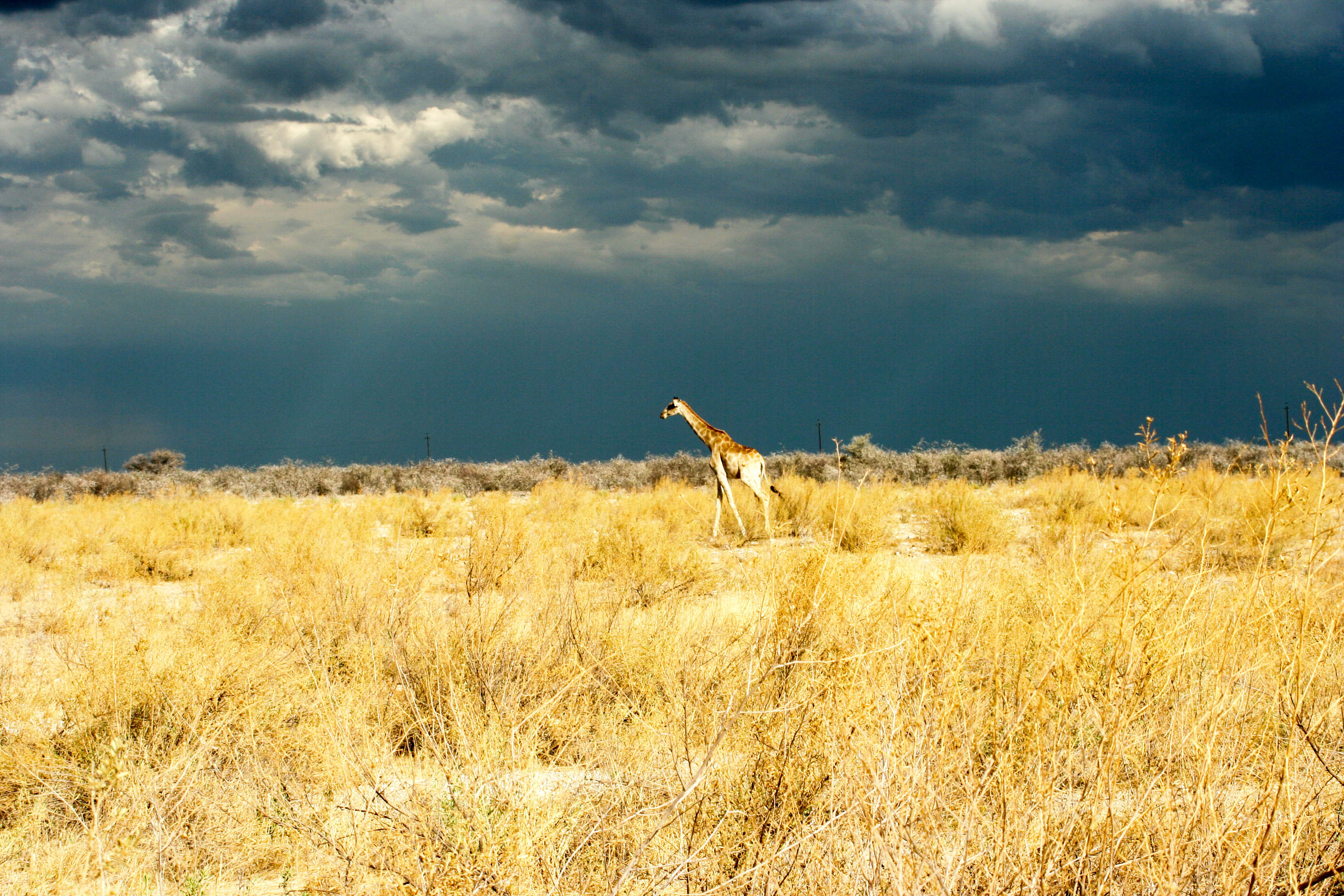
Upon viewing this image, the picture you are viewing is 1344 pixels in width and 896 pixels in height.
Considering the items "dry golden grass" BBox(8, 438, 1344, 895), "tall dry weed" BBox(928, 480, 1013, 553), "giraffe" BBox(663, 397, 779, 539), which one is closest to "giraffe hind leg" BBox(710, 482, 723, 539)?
"giraffe" BBox(663, 397, 779, 539)

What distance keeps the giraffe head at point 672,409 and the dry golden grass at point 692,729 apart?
496 cm

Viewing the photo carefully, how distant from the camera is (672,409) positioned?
12984 millimetres

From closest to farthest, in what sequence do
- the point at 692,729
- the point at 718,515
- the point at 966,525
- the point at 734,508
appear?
the point at 692,729
the point at 966,525
the point at 734,508
the point at 718,515

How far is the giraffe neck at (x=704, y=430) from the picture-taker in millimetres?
12414

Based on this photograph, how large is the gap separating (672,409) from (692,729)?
30.6ft

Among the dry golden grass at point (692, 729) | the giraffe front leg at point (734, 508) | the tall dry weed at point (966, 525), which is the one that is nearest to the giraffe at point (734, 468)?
the giraffe front leg at point (734, 508)

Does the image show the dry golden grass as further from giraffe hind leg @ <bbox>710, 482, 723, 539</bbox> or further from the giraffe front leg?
giraffe hind leg @ <bbox>710, 482, 723, 539</bbox>

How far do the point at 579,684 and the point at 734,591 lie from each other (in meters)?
3.37

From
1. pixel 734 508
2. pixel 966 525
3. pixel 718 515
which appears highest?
pixel 734 508

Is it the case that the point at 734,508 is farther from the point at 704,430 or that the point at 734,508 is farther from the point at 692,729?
the point at 692,729

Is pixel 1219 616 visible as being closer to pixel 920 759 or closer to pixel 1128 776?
pixel 1128 776

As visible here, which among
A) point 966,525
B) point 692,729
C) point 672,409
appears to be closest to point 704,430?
point 672,409

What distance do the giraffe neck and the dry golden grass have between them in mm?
4311

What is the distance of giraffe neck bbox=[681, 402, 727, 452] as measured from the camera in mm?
12414
